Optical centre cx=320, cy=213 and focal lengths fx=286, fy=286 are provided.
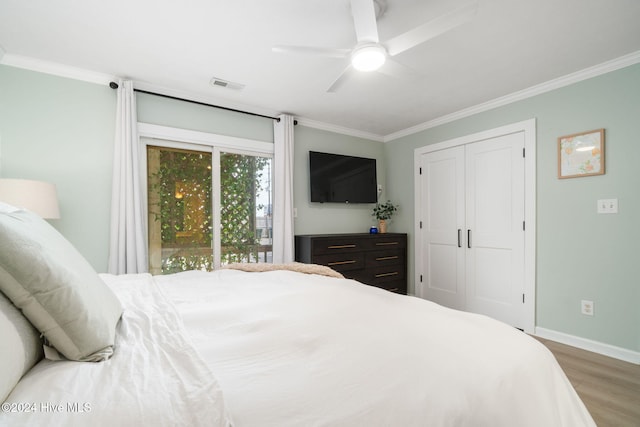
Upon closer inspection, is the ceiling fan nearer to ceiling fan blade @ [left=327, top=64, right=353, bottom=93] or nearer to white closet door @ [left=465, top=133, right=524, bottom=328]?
ceiling fan blade @ [left=327, top=64, right=353, bottom=93]

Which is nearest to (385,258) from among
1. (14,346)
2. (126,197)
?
(126,197)

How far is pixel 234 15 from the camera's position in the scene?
1.92 metres

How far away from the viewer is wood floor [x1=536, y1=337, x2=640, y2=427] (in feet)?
5.53

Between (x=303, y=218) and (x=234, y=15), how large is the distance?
7.96ft

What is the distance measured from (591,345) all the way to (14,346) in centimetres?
378

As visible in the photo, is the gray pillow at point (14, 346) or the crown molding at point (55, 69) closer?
the gray pillow at point (14, 346)

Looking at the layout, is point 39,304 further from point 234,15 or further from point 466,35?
point 466,35

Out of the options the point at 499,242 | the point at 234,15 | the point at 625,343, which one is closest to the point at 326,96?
A: the point at 234,15

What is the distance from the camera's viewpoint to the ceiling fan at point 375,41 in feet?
5.00

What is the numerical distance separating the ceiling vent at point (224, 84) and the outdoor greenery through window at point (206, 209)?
2.47ft

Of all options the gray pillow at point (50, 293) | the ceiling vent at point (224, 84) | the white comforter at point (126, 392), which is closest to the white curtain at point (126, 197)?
the ceiling vent at point (224, 84)

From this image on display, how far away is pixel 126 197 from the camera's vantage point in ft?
8.77

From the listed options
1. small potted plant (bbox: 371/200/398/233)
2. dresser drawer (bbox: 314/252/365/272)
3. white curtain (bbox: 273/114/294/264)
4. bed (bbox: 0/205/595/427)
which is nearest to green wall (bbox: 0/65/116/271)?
white curtain (bbox: 273/114/294/264)

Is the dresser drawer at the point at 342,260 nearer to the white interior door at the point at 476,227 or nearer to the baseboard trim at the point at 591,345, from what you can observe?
the white interior door at the point at 476,227
